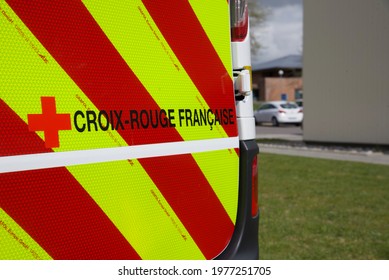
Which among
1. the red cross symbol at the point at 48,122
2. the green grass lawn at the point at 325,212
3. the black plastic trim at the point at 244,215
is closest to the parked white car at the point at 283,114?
the green grass lawn at the point at 325,212

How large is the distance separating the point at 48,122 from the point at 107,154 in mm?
258

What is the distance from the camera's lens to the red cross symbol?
58.1 inches

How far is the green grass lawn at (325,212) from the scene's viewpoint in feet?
13.9

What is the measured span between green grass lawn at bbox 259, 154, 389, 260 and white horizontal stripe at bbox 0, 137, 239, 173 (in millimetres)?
2407

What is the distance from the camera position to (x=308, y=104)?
1351 centimetres

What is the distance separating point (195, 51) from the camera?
196 centimetres

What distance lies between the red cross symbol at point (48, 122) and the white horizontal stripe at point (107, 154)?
54 mm

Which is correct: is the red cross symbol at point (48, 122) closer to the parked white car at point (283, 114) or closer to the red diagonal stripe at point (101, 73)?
the red diagonal stripe at point (101, 73)

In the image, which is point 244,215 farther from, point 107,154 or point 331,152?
point 331,152

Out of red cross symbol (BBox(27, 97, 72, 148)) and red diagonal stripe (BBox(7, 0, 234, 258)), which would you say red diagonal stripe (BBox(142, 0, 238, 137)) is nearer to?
red diagonal stripe (BBox(7, 0, 234, 258))

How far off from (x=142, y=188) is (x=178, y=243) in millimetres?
339

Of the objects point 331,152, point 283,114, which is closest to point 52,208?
point 331,152
